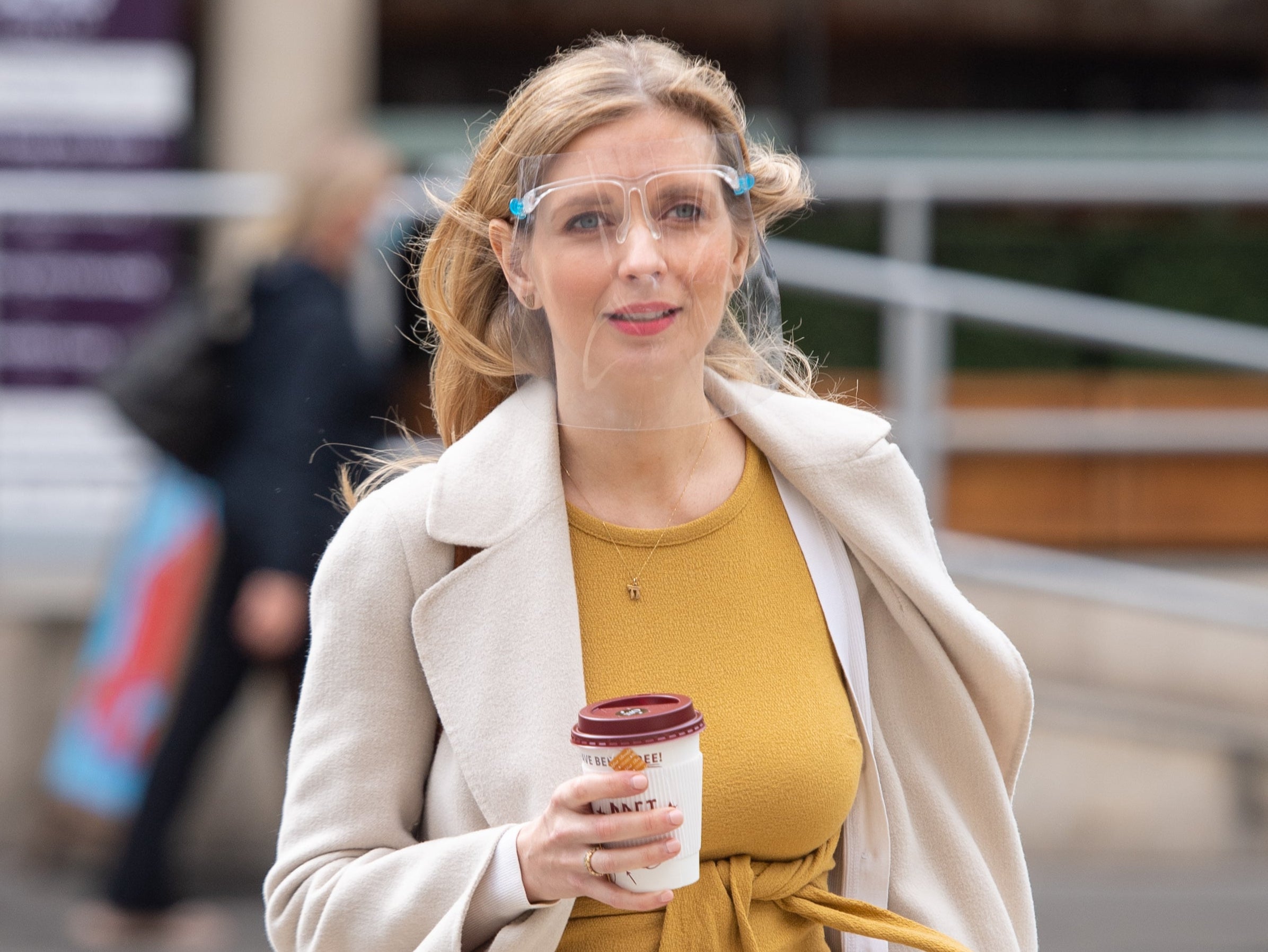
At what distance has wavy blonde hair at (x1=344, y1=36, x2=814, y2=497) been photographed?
201cm

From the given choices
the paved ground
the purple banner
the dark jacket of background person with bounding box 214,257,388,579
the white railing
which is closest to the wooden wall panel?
the white railing

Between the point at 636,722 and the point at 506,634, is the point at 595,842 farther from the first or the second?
the point at 506,634

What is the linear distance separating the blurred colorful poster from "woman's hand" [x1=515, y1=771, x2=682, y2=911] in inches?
139

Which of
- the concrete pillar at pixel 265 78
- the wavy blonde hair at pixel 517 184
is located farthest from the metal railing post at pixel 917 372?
the wavy blonde hair at pixel 517 184

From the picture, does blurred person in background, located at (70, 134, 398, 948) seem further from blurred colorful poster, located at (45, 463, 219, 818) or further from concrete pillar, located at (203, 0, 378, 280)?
concrete pillar, located at (203, 0, 378, 280)

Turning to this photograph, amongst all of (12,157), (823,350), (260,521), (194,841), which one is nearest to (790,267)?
(823,350)

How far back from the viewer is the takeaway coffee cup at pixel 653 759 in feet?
5.57

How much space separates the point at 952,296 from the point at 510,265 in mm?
3952

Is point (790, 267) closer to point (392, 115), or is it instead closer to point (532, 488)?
point (392, 115)

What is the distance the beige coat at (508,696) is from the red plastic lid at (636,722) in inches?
7.2

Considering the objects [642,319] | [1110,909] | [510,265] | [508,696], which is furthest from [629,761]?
[1110,909]

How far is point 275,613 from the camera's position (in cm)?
454

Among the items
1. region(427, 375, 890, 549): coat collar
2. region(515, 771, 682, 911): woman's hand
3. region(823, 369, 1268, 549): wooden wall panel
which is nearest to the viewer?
region(515, 771, 682, 911): woman's hand

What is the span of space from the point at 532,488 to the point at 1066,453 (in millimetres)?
4664
